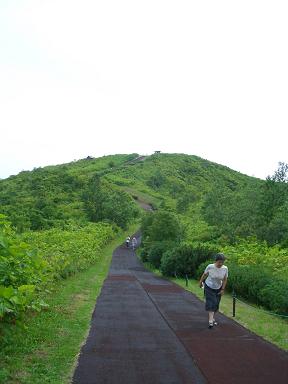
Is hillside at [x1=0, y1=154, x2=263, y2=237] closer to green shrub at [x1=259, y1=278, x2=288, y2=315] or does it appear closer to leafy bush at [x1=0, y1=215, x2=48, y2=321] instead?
green shrub at [x1=259, y1=278, x2=288, y2=315]

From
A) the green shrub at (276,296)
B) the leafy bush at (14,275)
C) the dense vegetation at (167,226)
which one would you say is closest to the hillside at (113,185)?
the dense vegetation at (167,226)

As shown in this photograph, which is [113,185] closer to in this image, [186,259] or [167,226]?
[167,226]

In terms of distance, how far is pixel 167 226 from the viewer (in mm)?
36031

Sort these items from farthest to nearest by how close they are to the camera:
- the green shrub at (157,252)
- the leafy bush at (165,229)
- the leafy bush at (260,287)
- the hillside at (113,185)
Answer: the hillside at (113,185)
the leafy bush at (165,229)
the green shrub at (157,252)
the leafy bush at (260,287)

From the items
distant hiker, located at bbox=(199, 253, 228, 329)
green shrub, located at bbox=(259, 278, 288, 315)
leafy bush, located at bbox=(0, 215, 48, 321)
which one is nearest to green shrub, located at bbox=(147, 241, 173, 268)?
green shrub, located at bbox=(259, 278, 288, 315)

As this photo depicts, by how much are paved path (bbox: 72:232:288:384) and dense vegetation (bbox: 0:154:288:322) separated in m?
1.82

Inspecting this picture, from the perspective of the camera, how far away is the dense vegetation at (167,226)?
16.3m

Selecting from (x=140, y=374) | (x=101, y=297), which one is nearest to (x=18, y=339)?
(x=140, y=374)

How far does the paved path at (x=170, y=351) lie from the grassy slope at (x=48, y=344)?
0.77 ft

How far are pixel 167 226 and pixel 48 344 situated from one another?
27.5m

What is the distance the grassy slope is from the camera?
679 cm

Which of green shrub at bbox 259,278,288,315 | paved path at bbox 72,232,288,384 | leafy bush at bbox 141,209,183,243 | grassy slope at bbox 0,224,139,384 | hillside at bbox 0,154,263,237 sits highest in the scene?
hillside at bbox 0,154,263,237

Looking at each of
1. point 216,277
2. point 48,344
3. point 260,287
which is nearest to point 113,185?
point 260,287

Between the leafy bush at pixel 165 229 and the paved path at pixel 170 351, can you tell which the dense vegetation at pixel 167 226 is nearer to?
the leafy bush at pixel 165 229
